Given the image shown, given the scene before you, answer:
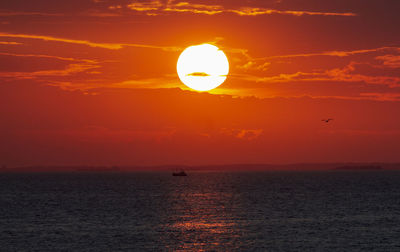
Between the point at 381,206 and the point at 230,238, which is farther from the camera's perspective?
the point at 381,206

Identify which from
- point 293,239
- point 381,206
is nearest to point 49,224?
point 293,239

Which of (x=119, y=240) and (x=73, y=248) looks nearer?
(x=73, y=248)

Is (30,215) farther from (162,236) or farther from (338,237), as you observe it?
(338,237)

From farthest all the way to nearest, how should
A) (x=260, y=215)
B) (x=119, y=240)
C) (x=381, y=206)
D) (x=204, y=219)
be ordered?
(x=381, y=206) < (x=260, y=215) < (x=204, y=219) < (x=119, y=240)

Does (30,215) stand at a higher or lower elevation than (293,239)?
higher

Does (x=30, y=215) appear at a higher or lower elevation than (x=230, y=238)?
higher

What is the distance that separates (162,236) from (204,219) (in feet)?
74.8

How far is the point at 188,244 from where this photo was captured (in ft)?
231

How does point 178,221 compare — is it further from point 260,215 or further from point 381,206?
point 381,206

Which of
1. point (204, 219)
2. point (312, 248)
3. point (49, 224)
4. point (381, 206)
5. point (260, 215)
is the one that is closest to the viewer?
point (312, 248)

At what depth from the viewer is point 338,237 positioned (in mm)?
76750

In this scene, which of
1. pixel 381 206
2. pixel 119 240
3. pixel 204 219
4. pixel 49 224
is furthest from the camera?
pixel 381 206

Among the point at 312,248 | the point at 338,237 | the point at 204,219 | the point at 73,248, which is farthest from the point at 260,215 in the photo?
the point at 73,248

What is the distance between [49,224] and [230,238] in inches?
1360
